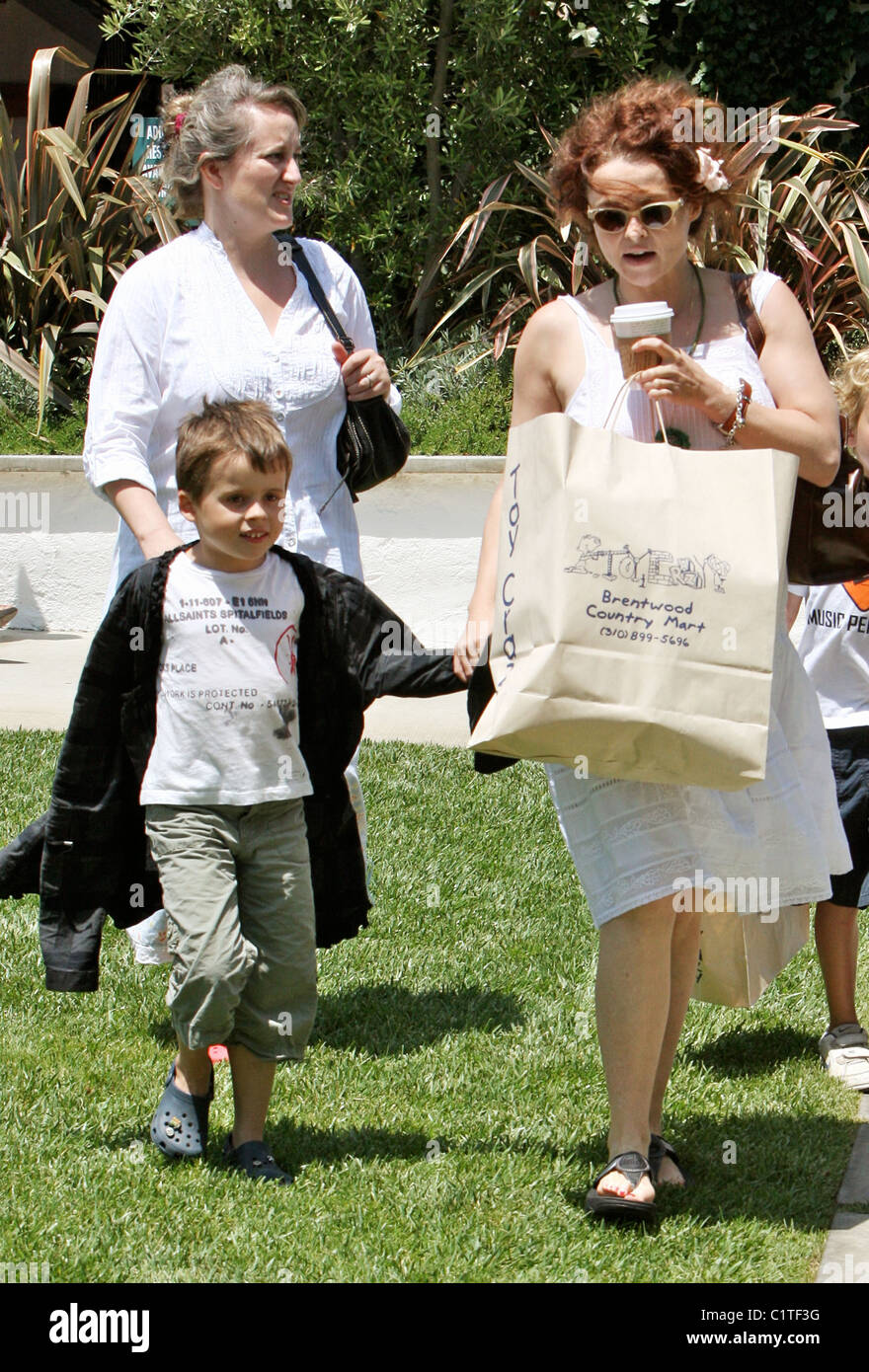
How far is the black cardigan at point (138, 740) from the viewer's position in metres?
3.40

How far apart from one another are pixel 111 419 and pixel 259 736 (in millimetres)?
912

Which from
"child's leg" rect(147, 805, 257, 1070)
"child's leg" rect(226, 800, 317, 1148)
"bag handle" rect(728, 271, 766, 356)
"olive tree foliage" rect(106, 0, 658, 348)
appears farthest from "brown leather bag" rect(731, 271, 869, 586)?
"olive tree foliage" rect(106, 0, 658, 348)

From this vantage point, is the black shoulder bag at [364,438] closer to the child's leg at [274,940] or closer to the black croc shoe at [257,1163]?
the child's leg at [274,940]

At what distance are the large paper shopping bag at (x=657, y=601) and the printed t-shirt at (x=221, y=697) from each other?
631mm

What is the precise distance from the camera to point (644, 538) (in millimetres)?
2889

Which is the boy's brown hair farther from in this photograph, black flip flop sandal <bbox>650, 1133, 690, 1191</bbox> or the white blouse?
black flip flop sandal <bbox>650, 1133, 690, 1191</bbox>

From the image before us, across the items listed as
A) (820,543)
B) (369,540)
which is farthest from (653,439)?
(369,540)

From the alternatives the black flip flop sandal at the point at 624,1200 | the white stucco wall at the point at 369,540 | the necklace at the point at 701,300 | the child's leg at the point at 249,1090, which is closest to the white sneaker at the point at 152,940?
the child's leg at the point at 249,1090

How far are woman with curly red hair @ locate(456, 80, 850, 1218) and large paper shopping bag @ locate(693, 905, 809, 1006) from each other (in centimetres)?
21

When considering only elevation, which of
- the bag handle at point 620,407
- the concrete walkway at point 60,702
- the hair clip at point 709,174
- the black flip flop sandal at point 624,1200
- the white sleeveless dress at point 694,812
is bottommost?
the concrete walkway at point 60,702

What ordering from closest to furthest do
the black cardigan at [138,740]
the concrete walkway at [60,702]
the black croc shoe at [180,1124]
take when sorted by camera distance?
the black cardigan at [138,740]
the black croc shoe at [180,1124]
the concrete walkway at [60,702]

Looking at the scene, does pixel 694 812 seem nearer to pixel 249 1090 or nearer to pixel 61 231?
pixel 249 1090

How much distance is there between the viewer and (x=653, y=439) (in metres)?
3.22

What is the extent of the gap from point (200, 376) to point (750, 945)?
1.75m
